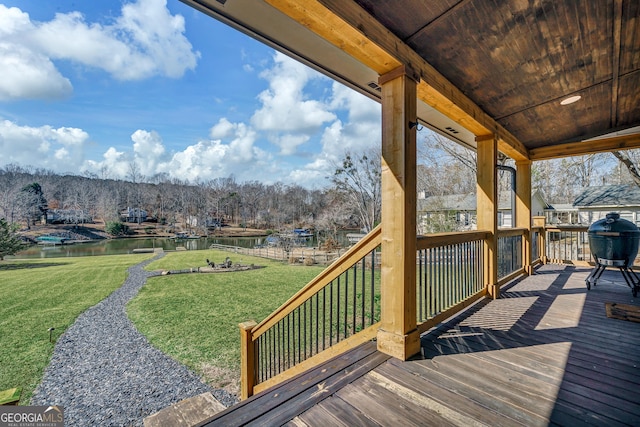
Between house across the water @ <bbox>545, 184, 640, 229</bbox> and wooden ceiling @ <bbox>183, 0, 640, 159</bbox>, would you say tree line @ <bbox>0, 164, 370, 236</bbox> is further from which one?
wooden ceiling @ <bbox>183, 0, 640, 159</bbox>

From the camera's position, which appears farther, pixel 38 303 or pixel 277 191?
pixel 277 191

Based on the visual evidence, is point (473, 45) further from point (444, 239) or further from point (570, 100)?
point (570, 100)

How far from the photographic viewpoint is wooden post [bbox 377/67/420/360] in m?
2.12

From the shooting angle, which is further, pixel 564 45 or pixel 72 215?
pixel 72 215

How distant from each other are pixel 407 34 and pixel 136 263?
23020 millimetres

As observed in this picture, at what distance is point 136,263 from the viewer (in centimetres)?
1945

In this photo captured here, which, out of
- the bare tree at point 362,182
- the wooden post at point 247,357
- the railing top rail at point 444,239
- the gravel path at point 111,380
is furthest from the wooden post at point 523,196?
the bare tree at point 362,182

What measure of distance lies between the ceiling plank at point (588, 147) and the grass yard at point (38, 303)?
Answer: 11.3 meters

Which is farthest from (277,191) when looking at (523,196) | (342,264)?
(342,264)

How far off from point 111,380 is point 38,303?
8344 millimetres

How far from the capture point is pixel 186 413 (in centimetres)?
239

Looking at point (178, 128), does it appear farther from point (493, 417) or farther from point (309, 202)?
point (493, 417)

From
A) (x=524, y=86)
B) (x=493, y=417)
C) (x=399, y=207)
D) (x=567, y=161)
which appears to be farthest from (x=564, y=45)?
(x=567, y=161)

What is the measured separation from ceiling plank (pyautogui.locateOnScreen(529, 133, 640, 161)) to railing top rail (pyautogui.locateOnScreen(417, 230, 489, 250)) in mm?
3177
